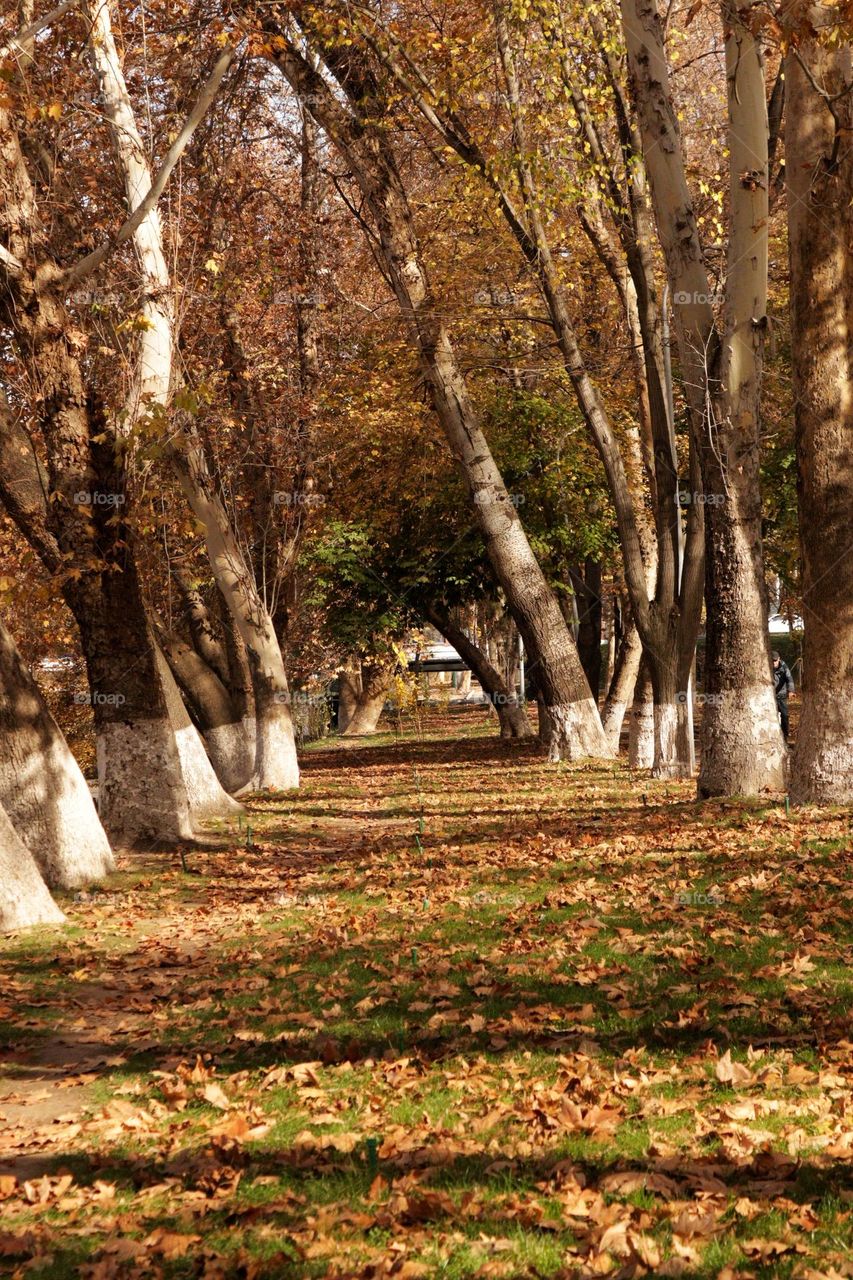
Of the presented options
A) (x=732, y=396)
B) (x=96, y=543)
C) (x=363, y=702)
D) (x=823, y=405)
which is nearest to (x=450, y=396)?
(x=732, y=396)

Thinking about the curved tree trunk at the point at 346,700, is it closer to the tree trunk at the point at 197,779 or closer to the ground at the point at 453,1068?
the tree trunk at the point at 197,779

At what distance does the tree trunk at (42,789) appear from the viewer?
11797 mm

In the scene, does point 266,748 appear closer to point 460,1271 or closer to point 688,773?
point 688,773

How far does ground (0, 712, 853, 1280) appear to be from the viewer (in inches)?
181

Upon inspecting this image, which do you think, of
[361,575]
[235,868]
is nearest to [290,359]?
[361,575]

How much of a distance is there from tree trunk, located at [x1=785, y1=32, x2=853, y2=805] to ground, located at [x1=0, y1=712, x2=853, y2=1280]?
737 mm

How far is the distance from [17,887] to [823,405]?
7.98 meters

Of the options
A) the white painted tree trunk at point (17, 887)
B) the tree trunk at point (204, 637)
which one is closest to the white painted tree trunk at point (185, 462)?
the tree trunk at point (204, 637)

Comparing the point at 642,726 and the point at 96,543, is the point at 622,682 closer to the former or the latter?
the point at 642,726

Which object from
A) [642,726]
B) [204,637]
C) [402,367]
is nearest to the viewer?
[642,726]

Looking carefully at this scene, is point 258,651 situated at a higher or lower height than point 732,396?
lower

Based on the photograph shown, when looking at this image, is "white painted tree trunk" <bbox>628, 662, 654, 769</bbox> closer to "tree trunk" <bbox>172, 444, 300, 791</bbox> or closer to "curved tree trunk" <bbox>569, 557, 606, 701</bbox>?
"tree trunk" <bbox>172, 444, 300, 791</bbox>

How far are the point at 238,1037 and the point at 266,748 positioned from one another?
1513cm

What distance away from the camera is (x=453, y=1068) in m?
6.34
